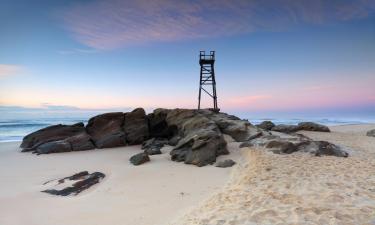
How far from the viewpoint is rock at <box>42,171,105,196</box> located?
856 cm

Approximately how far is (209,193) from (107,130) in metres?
12.1

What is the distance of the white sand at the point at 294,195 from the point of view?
5.44 m

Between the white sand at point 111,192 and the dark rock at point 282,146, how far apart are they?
6.02ft

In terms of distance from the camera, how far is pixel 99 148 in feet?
55.7

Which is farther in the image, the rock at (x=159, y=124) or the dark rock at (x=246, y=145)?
the rock at (x=159, y=124)

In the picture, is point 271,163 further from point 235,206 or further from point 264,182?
point 235,206

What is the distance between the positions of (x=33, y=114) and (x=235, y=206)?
64.6 meters

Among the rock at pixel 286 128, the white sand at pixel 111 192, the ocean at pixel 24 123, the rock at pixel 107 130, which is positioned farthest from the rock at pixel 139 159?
the ocean at pixel 24 123

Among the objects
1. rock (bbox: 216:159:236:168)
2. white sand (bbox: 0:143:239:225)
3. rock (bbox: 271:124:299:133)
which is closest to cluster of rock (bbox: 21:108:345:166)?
rock (bbox: 216:159:236:168)

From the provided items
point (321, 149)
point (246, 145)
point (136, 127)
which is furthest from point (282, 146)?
point (136, 127)

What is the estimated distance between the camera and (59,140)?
17078 mm

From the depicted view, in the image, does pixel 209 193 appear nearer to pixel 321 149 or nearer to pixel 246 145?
pixel 246 145

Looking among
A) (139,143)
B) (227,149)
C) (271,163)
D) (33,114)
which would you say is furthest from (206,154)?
(33,114)

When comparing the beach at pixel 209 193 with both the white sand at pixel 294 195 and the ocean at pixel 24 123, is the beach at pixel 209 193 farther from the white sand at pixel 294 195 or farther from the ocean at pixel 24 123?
the ocean at pixel 24 123
